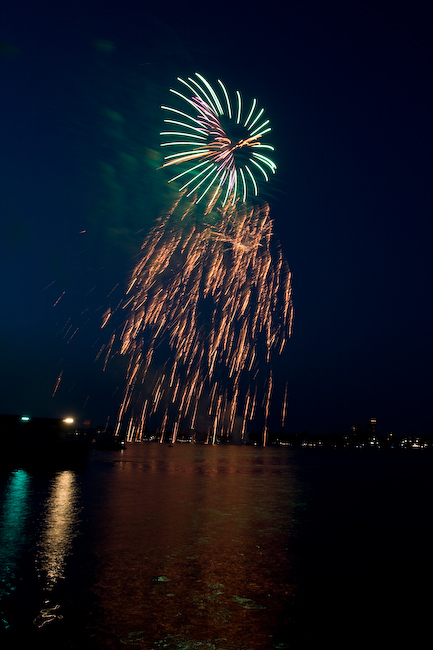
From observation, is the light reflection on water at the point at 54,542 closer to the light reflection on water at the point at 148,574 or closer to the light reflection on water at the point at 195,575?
the light reflection on water at the point at 148,574

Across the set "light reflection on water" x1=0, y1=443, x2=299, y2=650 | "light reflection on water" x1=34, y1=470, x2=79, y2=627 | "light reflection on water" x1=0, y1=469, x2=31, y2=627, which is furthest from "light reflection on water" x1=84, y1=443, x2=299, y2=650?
"light reflection on water" x1=0, y1=469, x2=31, y2=627

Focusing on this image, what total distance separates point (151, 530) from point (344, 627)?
908 centimetres

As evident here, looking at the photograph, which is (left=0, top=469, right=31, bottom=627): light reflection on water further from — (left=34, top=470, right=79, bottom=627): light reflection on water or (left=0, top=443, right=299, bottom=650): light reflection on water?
(left=34, top=470, right=79, bottom=627): light reflection on water

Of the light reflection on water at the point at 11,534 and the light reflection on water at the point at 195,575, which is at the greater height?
the light reflection on water at the point at 195,575

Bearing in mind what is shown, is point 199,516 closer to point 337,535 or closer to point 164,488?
point 337,535

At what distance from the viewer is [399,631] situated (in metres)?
7.98

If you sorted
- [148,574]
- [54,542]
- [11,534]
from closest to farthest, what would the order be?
[148,574] → [54,542] → [11,534]

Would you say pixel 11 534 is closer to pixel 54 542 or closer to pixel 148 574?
pixel 54 542

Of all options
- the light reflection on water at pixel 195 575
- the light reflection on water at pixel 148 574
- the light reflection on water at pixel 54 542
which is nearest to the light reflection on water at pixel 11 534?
the light reflection on water at pixel 148 574

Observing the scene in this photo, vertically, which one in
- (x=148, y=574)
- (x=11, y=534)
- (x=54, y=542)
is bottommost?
(x=11, y=534)

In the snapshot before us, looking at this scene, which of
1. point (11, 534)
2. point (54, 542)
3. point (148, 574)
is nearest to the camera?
point (148, 574)

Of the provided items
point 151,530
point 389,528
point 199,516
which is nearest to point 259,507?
point 199,516

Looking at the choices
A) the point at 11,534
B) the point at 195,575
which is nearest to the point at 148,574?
the point at 195,575

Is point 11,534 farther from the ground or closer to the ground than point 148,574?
closer to the ground
